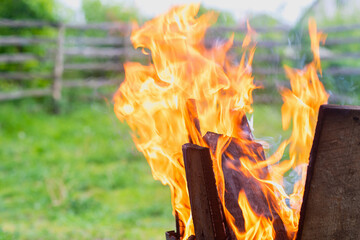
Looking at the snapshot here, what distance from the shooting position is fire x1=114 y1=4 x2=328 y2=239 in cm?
218

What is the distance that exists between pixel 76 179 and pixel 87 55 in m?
5.46

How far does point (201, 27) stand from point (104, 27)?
28.7 feet

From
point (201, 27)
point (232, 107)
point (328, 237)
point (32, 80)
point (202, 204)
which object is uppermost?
point (32, 80)

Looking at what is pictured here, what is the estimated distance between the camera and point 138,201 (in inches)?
218

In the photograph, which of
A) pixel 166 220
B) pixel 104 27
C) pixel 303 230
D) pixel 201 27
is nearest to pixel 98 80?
pixel 104 27

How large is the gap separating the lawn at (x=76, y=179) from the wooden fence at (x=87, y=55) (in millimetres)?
714

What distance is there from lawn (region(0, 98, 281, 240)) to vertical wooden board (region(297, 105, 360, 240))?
2782mm

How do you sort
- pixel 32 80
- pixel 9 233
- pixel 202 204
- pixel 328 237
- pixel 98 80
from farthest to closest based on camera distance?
pixel 98 80
pixel 32 80
pixel 9 233
pixel 202 204
pixel 328 237

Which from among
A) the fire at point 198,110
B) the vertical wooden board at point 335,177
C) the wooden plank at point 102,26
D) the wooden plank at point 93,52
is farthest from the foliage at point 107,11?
the vertical wooden board at point 335,177

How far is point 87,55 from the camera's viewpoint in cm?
1107

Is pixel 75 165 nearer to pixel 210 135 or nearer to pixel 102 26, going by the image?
pixel 102 26

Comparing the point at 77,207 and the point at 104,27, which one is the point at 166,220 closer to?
the point at 77,207

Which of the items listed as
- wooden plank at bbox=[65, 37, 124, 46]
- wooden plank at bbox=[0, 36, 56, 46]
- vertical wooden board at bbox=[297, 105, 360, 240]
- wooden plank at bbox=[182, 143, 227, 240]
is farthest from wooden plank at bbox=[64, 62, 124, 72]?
vertical wooden board at bbox=[297, 105, 360, 240]

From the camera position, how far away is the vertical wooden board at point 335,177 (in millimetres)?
1772
